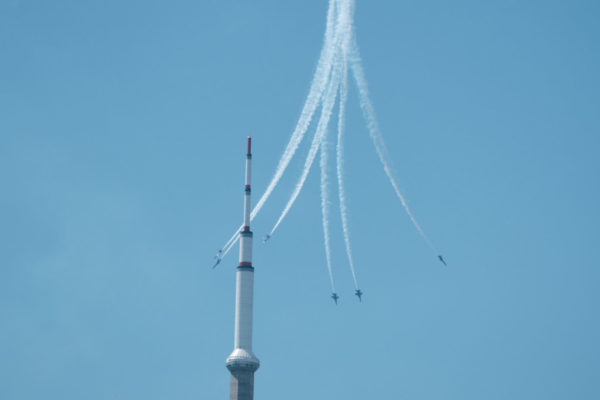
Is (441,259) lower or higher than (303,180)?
lower
